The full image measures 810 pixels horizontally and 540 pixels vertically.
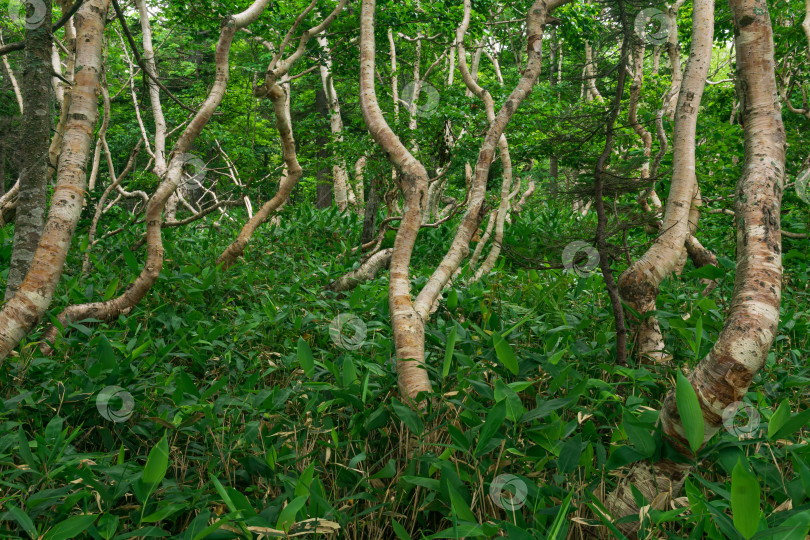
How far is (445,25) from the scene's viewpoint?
8.49 metres

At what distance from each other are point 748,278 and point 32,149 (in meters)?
4.40

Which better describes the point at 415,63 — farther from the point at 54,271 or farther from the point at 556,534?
the point at 556,534

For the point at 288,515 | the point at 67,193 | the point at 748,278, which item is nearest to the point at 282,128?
the point at 67,193

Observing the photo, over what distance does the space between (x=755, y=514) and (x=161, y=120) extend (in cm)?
931

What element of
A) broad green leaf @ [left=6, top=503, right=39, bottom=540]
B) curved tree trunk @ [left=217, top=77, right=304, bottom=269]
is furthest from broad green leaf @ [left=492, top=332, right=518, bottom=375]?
curved tree trunk @ [left=217, top=77, right=304, bottom=269]

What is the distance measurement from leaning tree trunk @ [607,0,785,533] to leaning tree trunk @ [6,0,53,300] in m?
4.06

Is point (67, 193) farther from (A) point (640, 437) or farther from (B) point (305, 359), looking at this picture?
(A) point (640, 437)

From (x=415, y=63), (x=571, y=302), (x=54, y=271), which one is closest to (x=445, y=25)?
(x=415, y=63)

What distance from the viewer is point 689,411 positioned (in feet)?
5.89

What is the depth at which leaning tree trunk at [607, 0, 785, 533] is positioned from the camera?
187cm

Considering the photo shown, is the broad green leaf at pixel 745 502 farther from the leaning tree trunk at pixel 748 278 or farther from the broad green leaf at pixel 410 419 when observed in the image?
the broad green leaf at pixel 410 419

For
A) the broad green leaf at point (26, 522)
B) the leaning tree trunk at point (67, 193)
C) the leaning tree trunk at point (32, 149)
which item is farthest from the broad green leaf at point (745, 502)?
the leaning tree trunk at point (32, 149)

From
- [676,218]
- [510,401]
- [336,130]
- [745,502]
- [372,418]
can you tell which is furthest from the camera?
[336,130]

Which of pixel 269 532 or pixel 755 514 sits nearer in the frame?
pixel 755 514
